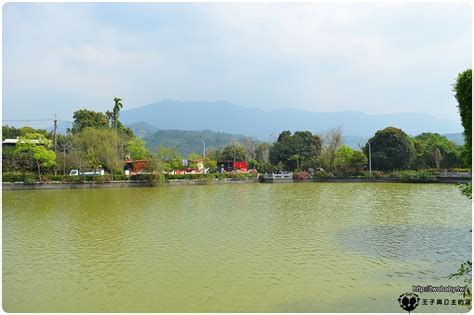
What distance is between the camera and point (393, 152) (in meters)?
41.9

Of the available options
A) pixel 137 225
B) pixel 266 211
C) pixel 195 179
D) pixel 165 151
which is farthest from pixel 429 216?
pixel 165 151

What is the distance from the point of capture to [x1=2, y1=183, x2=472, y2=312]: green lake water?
6.23 metres

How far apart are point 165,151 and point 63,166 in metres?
9.14

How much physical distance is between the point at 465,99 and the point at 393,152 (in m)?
36.6

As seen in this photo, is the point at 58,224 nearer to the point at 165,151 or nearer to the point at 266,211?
the point at 266,211

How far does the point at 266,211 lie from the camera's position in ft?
54.3

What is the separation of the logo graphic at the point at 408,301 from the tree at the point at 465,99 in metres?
2.73

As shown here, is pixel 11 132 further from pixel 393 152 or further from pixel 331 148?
pixel 393 152

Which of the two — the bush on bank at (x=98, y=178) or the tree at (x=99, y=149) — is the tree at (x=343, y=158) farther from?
the tree at (x=99, y=149)

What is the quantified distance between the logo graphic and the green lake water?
112 mm

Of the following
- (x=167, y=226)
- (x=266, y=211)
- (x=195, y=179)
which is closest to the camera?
(x=167, y=226)

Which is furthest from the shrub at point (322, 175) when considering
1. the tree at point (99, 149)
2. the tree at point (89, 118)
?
the tree at point (89, 118)

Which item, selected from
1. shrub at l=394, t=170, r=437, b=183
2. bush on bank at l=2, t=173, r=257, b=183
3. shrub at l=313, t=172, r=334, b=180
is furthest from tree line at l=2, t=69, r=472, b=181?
shrub at l=394, t=170, r=437, b=183

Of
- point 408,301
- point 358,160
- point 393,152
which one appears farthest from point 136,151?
point 408,301
